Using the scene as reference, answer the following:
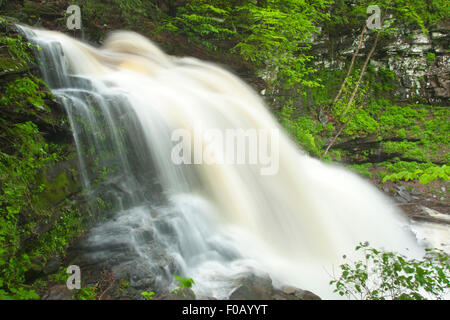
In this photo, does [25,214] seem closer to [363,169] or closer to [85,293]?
[85,293]

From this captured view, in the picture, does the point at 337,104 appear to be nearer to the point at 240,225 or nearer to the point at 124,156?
the point at 240,225

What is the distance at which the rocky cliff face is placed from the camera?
11555 mm

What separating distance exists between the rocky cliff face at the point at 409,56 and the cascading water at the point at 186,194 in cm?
700

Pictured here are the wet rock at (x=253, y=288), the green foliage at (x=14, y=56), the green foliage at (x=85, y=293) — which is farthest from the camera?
the green foliage at (x=14, y=56)

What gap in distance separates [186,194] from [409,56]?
12618 millimetres

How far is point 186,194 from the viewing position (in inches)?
188

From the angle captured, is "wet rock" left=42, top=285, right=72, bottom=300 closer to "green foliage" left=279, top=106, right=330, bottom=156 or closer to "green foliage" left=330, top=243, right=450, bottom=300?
"green foliage" left=330, top=243, right=450, bottom=300

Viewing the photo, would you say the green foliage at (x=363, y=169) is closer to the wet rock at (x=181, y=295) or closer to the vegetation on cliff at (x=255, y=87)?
the vegetation on cliff at (x=255, y=87)

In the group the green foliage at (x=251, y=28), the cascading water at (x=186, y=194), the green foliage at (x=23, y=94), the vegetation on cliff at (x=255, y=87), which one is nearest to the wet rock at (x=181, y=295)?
the cascading water at (x=186, y=194)

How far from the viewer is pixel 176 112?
5363 mm

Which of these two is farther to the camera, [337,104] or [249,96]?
[337,104]

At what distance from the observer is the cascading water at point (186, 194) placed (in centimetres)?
381

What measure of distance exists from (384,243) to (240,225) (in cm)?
353

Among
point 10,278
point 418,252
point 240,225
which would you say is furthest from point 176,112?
point 418,252
